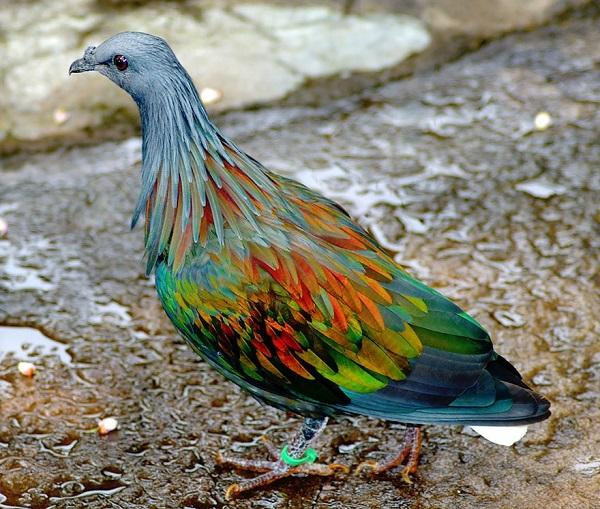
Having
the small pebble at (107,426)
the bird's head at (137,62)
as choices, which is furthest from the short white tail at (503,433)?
the bird's head at (137,62)

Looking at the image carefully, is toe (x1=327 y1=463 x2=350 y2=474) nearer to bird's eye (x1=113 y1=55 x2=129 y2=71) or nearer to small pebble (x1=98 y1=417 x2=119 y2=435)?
small pebble (x1=98 y1=417 x2=119 y2=435)

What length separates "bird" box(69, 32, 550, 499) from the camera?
3.65 metres

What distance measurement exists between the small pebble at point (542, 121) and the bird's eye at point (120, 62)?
10.7 feet

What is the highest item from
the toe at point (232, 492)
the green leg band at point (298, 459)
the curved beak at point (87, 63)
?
the curved beak at point (87, 63)

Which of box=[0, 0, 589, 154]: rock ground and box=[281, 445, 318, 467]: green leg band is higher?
box=[0, 0, 589, 154]: rock ground

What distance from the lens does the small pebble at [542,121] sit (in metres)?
6.28

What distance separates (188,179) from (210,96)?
2885 millimetres

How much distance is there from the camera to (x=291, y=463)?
4.05m

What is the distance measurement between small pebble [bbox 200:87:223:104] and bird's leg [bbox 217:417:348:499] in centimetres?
316

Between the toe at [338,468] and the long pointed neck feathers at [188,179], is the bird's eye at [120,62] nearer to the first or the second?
the long pointed neck feathers at [188,179]

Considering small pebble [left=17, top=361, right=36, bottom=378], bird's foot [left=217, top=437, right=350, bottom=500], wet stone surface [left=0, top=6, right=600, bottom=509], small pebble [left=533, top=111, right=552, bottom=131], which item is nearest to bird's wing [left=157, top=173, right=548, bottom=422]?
bird's foot [left=217, top=437, right=350, bottom=500]

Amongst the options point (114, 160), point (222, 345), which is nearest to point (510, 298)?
point (222, 345)

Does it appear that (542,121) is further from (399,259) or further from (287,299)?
(287,299)

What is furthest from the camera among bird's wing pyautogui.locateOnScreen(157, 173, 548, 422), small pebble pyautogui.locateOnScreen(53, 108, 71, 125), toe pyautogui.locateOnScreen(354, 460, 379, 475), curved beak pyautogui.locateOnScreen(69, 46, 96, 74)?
small pebble pyautogui.locateOnScreen(53, 108, 71, 125)
